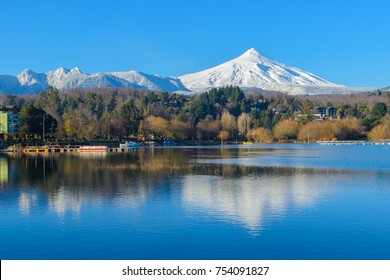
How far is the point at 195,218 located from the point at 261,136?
3153 inches

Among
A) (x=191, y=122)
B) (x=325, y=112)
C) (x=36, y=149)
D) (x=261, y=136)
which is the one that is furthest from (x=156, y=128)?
(x=325, y=112)

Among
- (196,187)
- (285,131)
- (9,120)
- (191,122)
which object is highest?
(9,120)

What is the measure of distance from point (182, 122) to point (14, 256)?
77775 mm

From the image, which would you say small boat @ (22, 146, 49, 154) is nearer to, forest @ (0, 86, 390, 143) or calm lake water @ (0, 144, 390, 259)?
forest @ (0, 86, 390, 143)

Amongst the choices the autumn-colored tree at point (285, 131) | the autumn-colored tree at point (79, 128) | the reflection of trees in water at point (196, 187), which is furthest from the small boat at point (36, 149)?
the autumn-colored tree at point (285, 131)

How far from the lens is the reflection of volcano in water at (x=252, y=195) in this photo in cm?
1330

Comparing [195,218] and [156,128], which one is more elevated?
[156,128]

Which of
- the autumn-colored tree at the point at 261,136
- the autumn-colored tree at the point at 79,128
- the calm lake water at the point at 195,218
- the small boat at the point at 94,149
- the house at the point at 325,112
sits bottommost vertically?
the calm lake water at the point at 195,218

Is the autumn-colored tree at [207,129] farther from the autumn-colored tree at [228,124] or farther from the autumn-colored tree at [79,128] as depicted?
the autumn-colored tree at [79,128]

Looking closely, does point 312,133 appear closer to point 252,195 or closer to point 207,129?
point 207,129

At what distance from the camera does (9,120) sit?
70500 millimetres

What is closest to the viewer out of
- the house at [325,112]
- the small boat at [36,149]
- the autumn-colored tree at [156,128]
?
the small boat at [36,149]

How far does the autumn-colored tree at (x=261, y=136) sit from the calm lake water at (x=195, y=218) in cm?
7047
